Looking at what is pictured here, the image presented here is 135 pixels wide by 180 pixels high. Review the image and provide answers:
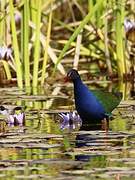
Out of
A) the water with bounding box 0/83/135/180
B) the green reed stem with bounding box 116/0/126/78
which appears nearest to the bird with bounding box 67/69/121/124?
the water with bounding box 0/83/135/180

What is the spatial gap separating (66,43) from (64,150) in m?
2.12

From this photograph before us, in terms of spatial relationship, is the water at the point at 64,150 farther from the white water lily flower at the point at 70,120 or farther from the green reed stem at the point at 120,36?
the green reed stem at the point at 120,36

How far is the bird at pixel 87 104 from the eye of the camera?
4.94 m


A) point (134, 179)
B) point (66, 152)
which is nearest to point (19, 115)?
point (66, 152)

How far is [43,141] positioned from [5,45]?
2.52 m

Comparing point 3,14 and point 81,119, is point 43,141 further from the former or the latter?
point 3,14

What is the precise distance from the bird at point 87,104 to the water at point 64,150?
104mm

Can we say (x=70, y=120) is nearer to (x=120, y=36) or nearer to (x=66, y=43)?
(x=66, y=43)

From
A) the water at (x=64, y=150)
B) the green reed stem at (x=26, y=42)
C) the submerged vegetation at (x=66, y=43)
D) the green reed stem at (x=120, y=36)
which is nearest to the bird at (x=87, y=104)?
the water at (x=64, y=150)

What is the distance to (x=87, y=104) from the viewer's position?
495cm

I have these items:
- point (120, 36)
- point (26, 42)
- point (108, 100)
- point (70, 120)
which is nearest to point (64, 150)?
point (70, 120)

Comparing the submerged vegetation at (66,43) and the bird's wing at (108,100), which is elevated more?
the submerged vegetation at (66,43)

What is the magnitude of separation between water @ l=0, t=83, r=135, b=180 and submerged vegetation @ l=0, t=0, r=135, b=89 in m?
0.96

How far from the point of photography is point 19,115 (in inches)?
194
